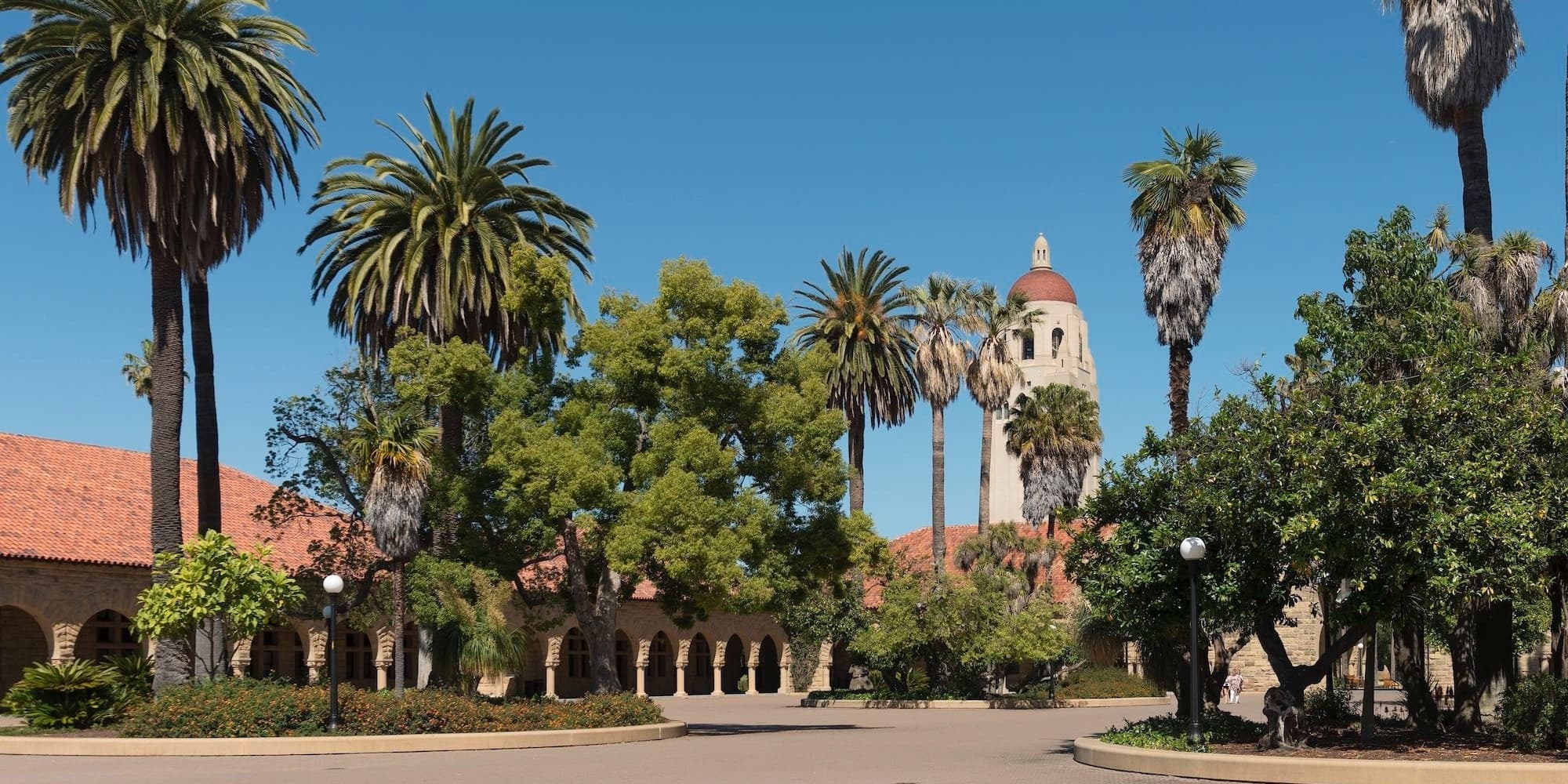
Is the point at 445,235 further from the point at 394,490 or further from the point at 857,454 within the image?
the point at 857,454

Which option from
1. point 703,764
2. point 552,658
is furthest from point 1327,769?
point 552,658

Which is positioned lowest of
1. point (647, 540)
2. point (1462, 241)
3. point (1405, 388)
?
point (647, 540)

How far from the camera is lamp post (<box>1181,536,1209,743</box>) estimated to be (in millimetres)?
19812

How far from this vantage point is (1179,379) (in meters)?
31.2

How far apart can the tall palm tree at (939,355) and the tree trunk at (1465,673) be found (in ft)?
85.2

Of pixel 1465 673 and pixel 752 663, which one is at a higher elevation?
pixel 1465 673

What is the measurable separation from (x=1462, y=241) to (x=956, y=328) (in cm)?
2742

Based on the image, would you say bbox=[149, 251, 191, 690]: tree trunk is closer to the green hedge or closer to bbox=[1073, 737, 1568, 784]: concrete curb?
the green hedge

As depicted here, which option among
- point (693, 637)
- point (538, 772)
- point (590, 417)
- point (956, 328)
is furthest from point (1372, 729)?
point (693, 637)

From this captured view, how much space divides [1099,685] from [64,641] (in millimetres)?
32426

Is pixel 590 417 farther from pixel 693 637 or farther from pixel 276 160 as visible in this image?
pixel 693 637

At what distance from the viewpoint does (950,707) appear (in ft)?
145

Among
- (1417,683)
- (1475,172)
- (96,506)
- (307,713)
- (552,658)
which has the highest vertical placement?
(1475,172)

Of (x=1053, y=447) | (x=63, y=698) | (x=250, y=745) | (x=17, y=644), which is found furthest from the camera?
(x=1053, y=447)
